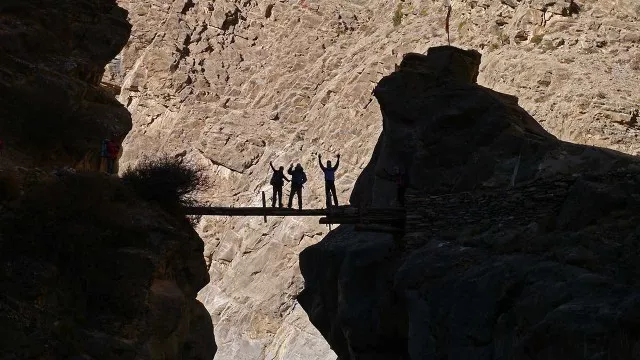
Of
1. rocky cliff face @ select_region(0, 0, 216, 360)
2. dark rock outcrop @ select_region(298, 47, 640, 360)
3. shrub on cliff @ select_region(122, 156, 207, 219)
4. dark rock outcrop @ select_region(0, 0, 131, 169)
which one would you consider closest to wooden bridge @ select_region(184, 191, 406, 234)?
dark rock outcrop @ select_region(298, 47, 640, 360)

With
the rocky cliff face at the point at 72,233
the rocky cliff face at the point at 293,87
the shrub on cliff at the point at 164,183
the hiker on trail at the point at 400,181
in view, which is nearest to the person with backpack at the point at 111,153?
the rocky cliff face at the point at 72,233

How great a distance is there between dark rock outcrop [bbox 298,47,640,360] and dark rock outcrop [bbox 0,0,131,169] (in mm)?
6393

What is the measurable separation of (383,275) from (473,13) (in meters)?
24.5

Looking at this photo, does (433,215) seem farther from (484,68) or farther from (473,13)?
(473,13)

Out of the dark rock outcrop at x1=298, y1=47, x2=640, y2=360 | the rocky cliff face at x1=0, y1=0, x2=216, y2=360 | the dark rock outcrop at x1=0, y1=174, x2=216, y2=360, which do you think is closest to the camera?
the dark rock outcrop at x1=298, y1=47, x2=640, y2=360

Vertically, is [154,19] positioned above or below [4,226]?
above

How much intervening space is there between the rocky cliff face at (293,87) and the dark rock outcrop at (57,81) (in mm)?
18072

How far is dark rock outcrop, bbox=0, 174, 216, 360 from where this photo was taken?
13.8m

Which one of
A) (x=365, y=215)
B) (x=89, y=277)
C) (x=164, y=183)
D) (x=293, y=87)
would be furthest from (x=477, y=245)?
(x=293, y=87)

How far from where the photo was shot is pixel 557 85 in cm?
3719

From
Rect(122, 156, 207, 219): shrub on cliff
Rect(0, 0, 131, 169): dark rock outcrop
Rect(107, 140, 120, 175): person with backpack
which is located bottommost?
Rect(122, 156, 207, 219): shrub on cliff

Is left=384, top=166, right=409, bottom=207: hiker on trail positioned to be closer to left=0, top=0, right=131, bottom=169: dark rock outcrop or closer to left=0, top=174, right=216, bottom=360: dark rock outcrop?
left=0, top=0, right=131, bottom=169: dark rock outcrop

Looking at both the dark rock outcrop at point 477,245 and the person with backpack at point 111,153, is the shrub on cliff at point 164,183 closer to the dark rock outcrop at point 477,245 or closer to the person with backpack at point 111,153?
the person with backpack at point 111,153

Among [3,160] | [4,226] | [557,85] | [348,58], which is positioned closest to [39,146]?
[3,160]
